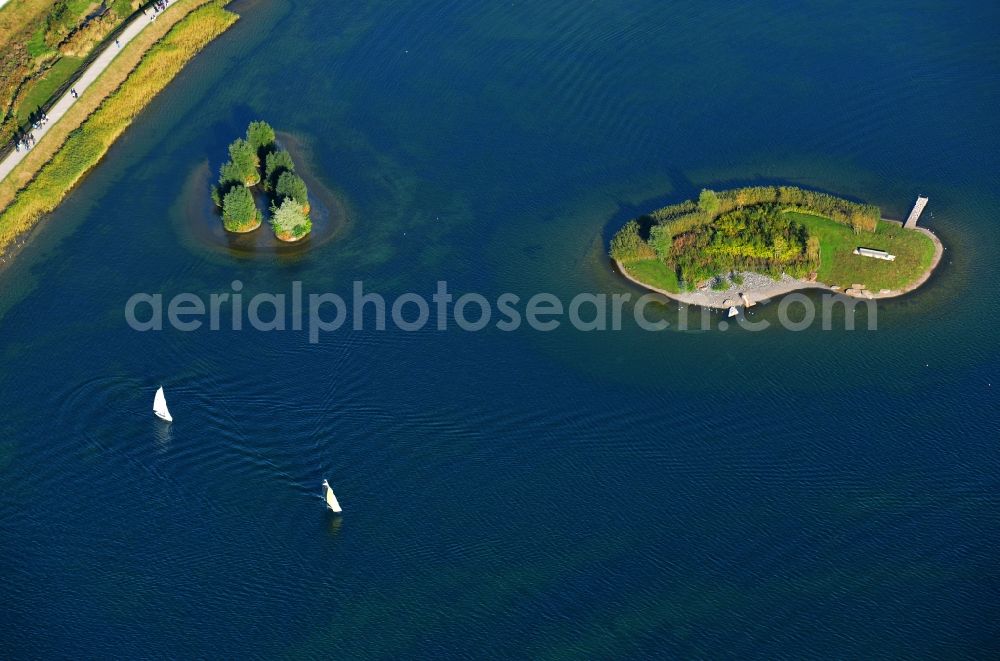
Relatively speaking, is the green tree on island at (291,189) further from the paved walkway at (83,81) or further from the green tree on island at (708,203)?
the green tree on island at (708,203)

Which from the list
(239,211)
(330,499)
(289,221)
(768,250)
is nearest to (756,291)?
(768,250)

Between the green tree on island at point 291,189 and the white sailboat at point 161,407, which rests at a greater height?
the green tree on island at point 291,189

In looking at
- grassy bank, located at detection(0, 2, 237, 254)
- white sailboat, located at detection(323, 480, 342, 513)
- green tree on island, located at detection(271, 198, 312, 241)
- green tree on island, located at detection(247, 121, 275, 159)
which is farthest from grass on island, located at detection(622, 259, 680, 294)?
grassy bank, located at detection(0, 2, 237, 254)

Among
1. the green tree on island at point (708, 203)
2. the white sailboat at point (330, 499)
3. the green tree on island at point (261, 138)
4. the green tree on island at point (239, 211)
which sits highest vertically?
the green tree on island at point (708, 203)

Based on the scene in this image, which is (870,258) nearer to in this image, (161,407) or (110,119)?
(161,407)

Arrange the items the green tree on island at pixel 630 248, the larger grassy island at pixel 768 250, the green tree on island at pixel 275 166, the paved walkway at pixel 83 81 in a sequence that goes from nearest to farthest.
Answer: the larger grassy island at pixel 768 250 < the green tree on island at pixel 630 248 < the green tree on island at pixel 275 166 < the paved walkway at pixel 83 81

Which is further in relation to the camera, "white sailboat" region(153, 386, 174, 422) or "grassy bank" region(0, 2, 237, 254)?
"grassy bank" region(0, 2, 237, 254)

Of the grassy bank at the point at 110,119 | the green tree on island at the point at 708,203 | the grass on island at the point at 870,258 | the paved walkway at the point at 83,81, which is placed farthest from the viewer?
the paved walkway at the point at 83,81

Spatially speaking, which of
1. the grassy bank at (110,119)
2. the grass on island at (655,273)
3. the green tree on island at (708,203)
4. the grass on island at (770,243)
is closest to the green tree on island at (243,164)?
the grassy bank at (110,119)

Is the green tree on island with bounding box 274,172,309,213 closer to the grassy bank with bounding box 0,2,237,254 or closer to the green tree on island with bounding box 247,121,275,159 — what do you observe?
the green tree on island with bounding box 247,121,275,159
